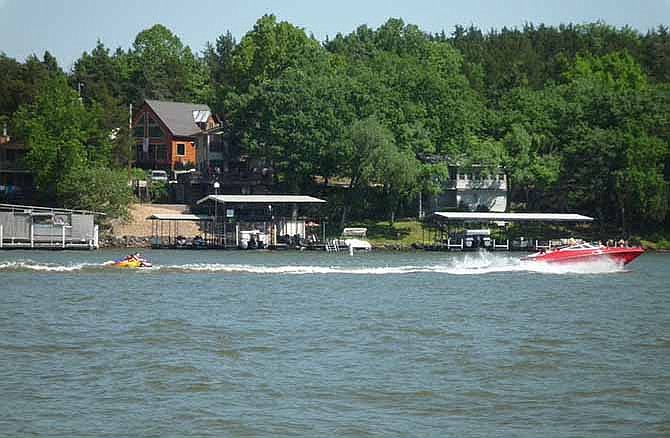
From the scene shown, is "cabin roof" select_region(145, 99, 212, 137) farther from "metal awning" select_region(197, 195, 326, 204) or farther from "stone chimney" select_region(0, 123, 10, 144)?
"metal awning" select_region(197, 195, 326, 204)

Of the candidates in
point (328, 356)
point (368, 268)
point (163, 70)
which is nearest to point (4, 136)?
point (163, 70)

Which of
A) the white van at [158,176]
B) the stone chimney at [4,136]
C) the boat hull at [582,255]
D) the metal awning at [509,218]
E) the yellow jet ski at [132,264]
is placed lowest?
the yellow jet ski at [132,264]

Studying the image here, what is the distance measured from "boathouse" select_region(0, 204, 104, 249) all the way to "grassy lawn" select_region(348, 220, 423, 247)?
20.8 metres

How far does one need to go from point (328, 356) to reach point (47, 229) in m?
52.4

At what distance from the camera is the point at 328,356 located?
29812 mm

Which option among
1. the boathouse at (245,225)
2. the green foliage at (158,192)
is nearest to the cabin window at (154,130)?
the green foliage at (158,192)

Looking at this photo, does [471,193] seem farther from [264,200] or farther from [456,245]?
[264,200]

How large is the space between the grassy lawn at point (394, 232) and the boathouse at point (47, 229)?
68.3 feet

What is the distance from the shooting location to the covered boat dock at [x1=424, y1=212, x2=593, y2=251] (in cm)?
8312

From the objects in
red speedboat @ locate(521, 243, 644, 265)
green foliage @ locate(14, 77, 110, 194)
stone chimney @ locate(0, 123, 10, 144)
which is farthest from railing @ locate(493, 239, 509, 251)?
stone chimney @ locate(0, 123, 10, 144)

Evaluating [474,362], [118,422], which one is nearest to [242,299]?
[474,362]

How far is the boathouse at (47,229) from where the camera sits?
254ft

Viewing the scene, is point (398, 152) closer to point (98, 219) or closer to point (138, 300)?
point (98, 219)

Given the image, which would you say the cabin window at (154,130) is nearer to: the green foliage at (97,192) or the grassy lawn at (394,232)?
the green foliage at (97,192)
